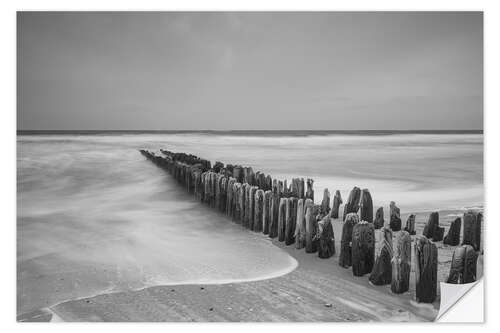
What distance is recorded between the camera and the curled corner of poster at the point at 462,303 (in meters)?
3.31

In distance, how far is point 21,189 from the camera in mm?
4469

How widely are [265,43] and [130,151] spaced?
8.66m

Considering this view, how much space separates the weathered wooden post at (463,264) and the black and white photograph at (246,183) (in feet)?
0.06

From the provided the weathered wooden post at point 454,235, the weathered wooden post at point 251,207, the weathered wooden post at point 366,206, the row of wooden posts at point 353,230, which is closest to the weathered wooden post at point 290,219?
the row of wooden posts at point 353,230

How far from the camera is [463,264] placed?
324 cm

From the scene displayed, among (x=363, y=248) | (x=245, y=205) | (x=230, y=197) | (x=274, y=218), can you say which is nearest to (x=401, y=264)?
(x=363, y=248)

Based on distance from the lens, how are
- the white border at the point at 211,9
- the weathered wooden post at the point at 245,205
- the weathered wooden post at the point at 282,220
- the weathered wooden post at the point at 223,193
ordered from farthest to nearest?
the weathered wooden post at the point at 223,193
the weathered wooden post at the point at 245,205
the weathered wooden post at the point at 282,220
the white border at the point at 211,9

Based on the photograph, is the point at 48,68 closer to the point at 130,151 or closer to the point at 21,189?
the point at 21,189

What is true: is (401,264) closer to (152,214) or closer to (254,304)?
(254,304)

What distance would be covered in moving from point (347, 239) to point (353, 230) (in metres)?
0.17

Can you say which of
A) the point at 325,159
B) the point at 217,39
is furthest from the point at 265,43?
the point at 325,159

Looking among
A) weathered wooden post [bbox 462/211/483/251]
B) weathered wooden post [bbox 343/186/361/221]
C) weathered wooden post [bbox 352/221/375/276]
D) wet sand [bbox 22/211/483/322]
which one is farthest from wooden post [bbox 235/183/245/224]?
weathered wooden post [bbox 462/211/483/251]

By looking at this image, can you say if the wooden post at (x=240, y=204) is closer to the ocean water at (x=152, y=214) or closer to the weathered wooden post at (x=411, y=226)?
the ocean water at (x=152, y=214)
